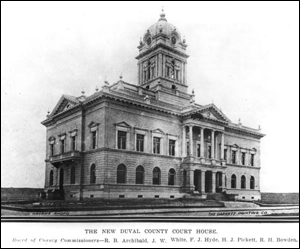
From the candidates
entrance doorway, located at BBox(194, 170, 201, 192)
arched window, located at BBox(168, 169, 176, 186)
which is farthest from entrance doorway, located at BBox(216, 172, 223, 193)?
arched window, located at BBox(168, 169, 176, 186)

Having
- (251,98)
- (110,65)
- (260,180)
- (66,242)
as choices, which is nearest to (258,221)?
(260,180)

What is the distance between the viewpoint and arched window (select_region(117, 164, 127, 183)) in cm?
2067

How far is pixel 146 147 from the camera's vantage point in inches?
869

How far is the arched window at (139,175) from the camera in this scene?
21422 mm

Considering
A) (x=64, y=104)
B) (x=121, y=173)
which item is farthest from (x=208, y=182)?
(x=64, y=104)

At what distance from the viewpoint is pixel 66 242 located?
12.9 metres

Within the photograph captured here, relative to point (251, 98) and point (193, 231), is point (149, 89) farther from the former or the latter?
point (193, 231)

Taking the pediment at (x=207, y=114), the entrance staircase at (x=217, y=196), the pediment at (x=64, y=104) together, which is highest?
the pediment at (x=207, y=114)

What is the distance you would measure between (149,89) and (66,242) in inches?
638

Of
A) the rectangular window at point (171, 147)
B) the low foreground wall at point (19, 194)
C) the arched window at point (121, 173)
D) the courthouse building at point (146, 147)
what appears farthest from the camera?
the rectangular window at point (171, 147)

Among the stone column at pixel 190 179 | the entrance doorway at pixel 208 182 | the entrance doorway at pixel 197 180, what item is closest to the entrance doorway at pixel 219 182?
the entrance doorway at pixel 208 182

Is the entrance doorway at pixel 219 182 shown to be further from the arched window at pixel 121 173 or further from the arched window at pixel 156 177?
the arched window at pixel 121 173

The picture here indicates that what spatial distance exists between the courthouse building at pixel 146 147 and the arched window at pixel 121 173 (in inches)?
2.6

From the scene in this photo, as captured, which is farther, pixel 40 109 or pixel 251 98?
pixel 251 98
